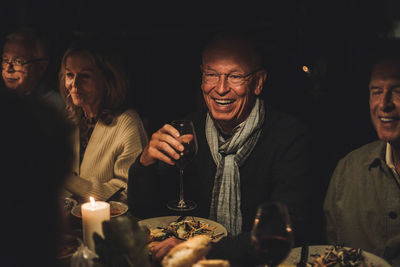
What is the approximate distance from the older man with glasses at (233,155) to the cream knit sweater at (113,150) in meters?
0.41

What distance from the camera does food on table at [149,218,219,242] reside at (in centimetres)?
182

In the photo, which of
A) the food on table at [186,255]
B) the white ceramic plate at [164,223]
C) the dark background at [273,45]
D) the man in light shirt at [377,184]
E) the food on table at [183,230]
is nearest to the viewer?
the food on table at [186,255]

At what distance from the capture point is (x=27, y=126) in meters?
0.80

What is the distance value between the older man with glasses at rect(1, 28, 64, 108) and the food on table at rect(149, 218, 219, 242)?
1.96 meters

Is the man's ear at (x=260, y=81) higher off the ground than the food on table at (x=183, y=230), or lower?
higher

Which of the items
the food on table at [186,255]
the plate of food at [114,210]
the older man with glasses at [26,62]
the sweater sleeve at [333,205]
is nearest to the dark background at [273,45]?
the sweater sleeve at [333,205]

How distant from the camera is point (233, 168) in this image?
256 cm

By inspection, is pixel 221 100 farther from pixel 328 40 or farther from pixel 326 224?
pixel 328 40

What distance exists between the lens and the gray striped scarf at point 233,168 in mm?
2561

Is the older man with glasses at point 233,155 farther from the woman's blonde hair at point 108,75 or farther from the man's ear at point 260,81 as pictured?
the woman's blonde hair at point 108,75

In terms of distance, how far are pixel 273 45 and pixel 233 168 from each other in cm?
103

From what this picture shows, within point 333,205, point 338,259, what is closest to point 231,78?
point 333,205

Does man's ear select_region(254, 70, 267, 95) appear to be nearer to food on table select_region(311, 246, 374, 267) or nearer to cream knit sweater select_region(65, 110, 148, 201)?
cream knit sweater select_region(65, 110, 148, 201)

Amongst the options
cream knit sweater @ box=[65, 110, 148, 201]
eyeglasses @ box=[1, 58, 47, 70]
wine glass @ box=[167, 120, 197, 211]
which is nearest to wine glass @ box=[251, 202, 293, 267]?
wine glass @ box=[167, 120, 197, 211]
